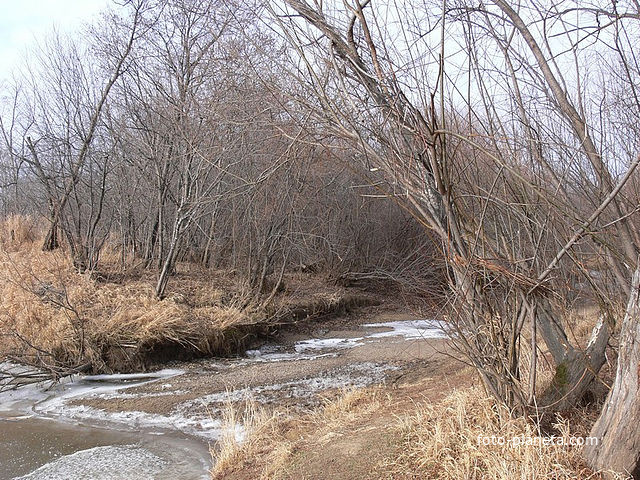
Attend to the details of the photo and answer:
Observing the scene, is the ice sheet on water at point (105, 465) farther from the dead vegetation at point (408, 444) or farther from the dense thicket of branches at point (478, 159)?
the dense thicket of branches at point (478, 159)

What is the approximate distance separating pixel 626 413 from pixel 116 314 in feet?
31.1

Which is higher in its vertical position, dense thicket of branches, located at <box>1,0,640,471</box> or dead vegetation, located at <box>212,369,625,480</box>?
dense thicket of branches, located at <box>1,0,640,471</box>

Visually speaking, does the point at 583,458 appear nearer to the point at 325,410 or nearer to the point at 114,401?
the point at 325,410

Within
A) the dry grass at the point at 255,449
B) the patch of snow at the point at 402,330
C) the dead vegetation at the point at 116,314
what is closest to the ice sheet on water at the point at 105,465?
the dry grass at the point at 255,449

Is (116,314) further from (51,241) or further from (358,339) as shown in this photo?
(51,241)

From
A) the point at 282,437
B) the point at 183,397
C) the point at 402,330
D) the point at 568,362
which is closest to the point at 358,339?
the point at 402,330

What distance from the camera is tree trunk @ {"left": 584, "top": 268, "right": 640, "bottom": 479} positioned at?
3.12 m

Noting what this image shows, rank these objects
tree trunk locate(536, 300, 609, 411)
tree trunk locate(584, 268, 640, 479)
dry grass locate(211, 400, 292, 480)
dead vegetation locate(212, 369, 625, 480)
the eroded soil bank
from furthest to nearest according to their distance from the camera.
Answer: the eroded soil bank
dry grass locate(211, 400, 292, 480)
tree trunk locate(536, 300, 609, 411)
dead vegetation locate(212, 369, 625, 480)
tree trunk locate(584, 268, 640, 479)

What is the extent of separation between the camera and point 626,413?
316cm

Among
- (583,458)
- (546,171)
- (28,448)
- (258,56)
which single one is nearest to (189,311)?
(28,448)

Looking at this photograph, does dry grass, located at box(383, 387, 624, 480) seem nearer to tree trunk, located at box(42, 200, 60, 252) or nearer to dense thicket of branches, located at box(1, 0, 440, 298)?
dense thicket of branches, located at box(1, 0, 440, 298)

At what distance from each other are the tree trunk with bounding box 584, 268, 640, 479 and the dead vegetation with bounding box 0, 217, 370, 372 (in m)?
8.65

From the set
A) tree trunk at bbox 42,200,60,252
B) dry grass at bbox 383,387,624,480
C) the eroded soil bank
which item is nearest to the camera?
dry grass at bbox 383,387,624,480

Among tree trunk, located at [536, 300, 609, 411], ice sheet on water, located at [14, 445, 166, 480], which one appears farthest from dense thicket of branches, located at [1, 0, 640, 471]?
ice sheet on water, located at [14, 445, 166, 480]
